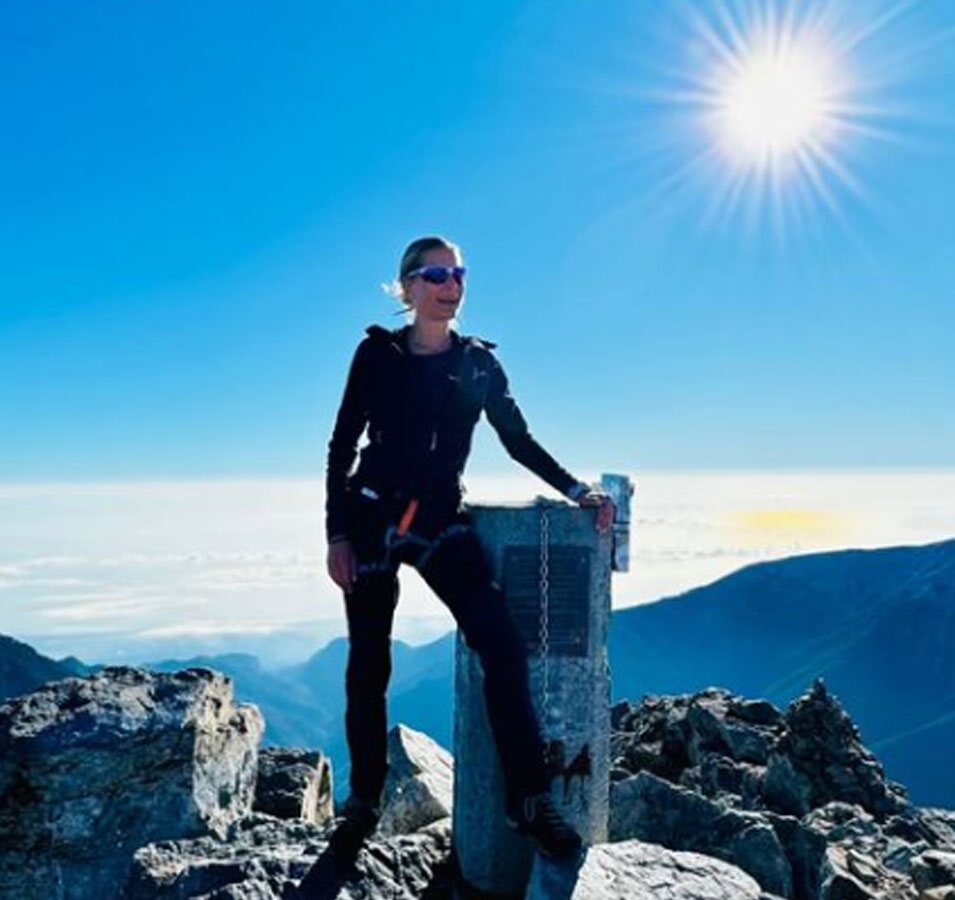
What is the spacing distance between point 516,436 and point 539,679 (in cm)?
216

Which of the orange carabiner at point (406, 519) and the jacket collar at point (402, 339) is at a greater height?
the jacket collar at point (402, 339)

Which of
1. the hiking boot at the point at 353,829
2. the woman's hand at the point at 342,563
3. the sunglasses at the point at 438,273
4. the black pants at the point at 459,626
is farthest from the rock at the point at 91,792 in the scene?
the sunglasses at the point at 438,273

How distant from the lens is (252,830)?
11.1 m

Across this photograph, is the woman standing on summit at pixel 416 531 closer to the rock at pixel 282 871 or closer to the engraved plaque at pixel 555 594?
the rock at pixel 282 871

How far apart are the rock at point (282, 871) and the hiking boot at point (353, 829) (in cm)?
11

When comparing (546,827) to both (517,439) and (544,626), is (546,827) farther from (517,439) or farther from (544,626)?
(517,439)

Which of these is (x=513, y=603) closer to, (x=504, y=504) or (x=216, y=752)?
(x=504, y=504)

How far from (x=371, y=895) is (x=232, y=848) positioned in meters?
2.19

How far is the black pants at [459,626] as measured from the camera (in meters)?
8.52

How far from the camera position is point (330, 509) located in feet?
28.2

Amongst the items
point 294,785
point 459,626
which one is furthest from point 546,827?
point 294,785

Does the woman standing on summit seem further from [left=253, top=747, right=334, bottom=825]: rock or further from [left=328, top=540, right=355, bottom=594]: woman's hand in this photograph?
[left=253, top=747, right=334, bottom=825]: rock

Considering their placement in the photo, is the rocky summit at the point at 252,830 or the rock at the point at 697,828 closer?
the rocky summit at the point at 252,830

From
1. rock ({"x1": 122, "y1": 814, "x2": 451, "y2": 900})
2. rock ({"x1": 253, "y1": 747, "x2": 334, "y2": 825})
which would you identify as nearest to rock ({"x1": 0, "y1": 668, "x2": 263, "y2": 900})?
rock ({"x1": 122, "y1": 814, "x2": 451, "y2": 900})
